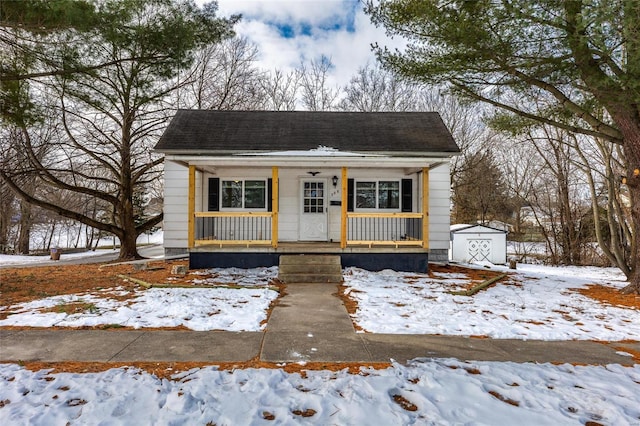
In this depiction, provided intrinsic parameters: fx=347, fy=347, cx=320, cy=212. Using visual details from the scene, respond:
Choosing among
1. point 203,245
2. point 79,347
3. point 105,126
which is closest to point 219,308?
point 79,347

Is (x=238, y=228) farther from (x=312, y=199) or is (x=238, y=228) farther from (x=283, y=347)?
(x=283, y=347)

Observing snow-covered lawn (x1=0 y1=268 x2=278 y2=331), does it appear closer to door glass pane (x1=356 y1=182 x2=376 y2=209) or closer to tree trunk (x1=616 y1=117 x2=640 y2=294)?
door glass pane (x1=356 y1=182 x2=376 y2=209)

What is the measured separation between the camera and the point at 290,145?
9398 millimetres

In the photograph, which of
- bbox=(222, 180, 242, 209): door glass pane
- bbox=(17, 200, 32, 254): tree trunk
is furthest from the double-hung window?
bbox=(17, 200, 32, 254): tree trunk

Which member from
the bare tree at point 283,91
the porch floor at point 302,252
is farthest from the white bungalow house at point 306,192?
the bare tree at point 283,91

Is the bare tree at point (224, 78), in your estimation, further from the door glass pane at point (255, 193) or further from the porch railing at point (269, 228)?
the porch railing at point (269, 228)

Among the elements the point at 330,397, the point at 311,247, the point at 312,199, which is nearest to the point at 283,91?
the point at 312,199

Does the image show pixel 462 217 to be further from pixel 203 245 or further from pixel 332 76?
pixel 203 245

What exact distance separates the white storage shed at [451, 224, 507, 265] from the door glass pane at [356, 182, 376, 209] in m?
4.76

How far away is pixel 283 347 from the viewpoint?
3.89m

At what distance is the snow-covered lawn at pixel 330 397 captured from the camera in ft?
8.31

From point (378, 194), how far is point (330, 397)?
25.6ft

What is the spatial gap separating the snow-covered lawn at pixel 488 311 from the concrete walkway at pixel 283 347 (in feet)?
1.08

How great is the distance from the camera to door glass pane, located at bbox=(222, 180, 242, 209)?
10133 millimetres
